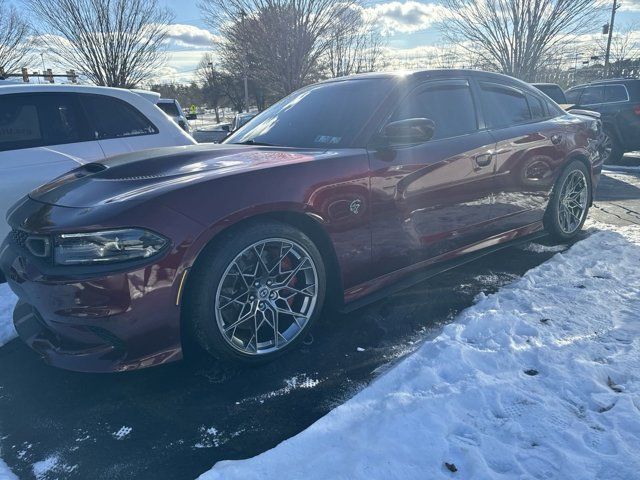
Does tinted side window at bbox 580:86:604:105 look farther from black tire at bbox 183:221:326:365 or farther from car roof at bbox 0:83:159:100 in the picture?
black tire at bbox 183:221:326:365

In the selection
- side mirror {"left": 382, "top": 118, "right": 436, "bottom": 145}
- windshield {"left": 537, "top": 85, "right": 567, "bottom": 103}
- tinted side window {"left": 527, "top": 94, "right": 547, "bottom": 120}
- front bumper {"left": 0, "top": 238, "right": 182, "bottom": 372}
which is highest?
windshield {"left": 537, "top": 85, "right": 567, "bottom": 103}

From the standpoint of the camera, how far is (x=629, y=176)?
789cm

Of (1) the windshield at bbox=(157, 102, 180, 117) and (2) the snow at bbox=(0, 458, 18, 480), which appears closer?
(2) the snow at bbox=(0, 458, 18, 480)

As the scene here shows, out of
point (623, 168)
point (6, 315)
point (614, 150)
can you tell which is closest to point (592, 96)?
point (614, 150)

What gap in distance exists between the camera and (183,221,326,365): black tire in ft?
7.33

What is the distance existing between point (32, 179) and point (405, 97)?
3.16 metres

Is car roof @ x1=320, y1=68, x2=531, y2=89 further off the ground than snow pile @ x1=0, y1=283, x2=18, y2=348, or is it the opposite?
car roof @ x1=320, y1=68, x2=531, y2=89

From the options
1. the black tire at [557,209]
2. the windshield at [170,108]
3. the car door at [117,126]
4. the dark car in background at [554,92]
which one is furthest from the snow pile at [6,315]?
the dark car in background at [554,92]

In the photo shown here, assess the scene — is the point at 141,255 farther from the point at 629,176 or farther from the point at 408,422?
the point at 629,176

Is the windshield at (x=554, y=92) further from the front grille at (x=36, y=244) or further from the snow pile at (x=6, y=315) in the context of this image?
the front grille at (x=36, y=244)

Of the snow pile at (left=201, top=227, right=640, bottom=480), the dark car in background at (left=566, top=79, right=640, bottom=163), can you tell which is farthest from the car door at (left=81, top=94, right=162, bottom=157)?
the dark car in background at (left=566, top=79, right=640, bottom=163)

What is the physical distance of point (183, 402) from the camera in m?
2.26

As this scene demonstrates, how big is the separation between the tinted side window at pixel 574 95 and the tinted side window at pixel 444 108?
9266 mm

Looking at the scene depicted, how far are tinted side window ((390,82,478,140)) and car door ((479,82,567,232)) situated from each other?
21 centimetres
